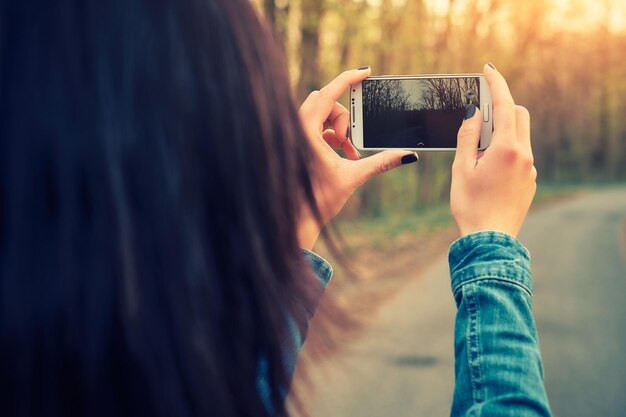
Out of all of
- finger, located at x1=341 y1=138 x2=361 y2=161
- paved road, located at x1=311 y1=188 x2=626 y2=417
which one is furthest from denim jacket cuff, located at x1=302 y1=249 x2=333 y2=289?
paved road, located at x1=311 y1=188 x2=626 y2=417

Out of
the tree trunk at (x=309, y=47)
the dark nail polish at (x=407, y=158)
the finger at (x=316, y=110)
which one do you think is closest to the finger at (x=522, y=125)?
the dark nail polish at (x=407, y=158)

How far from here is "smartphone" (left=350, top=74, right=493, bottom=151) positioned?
1544 millimetres

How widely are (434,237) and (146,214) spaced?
14460 mm

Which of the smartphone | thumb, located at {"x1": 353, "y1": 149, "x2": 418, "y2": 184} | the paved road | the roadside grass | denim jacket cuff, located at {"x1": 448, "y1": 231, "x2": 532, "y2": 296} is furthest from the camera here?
the roadside grass

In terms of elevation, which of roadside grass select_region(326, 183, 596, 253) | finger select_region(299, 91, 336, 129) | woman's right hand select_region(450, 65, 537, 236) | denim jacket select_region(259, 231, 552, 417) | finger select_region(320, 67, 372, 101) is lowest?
roadside grass select_region(326, 183, 596, 253)

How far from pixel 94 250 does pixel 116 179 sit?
0.07 metres

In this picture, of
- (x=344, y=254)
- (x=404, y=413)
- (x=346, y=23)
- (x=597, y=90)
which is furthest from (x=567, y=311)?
(x=597, y=90)

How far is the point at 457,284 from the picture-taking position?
876 millimetres

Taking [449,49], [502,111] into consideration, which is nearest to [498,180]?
[502,111]

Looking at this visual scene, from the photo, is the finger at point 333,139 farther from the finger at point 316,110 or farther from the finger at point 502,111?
the finger at point 502,111

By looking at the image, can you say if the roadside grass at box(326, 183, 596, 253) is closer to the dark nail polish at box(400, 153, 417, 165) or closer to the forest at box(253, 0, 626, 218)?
the forest at box(253, 0, 626, 218)

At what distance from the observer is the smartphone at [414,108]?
1544 millimetres

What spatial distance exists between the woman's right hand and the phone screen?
467mm

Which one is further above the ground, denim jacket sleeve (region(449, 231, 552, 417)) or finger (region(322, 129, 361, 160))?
finger (region(322, 129, 361, 160))
